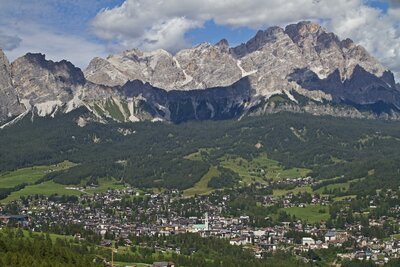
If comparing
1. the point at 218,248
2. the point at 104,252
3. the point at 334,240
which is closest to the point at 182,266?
the point at 104,252

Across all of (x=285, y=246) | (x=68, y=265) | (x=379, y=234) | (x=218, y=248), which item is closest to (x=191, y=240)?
(x=218, y=248)

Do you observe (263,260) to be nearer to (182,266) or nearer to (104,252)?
(182,266)

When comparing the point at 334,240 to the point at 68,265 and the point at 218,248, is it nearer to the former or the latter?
the point at 218,248

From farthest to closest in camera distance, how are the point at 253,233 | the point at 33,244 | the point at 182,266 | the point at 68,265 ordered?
the point at 253,233
the point at 182,266
the point at 33,244
the point at 68,265

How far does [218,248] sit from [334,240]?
3343 cm

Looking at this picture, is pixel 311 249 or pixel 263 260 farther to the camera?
pixel 311 249

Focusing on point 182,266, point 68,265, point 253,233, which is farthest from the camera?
point 253,233

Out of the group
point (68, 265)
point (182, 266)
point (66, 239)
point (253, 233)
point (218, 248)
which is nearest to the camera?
point (68, 265)

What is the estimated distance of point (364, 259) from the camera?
15625 centimetres

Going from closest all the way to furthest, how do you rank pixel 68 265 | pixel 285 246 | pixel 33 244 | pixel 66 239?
1. pixel 68 265
2. pixel 33 244
3. pixel 66 239
4. pixel 285 246

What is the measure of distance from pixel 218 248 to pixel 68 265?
63.8 m

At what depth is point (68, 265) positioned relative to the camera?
107 meters

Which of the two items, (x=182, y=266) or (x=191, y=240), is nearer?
(x=182, y=266)

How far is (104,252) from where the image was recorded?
144m
